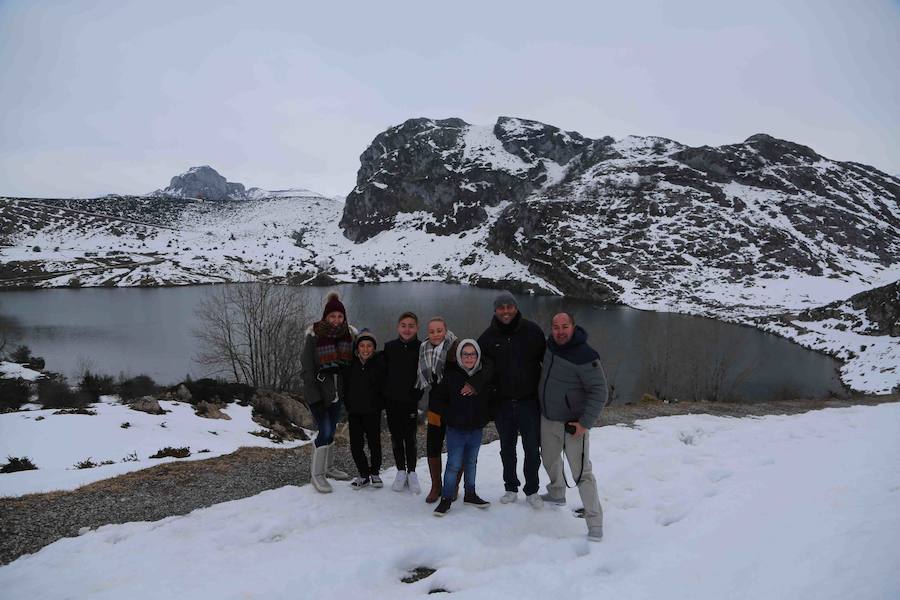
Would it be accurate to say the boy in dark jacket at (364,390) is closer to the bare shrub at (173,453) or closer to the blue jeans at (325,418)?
the blue jeans at (325,418)

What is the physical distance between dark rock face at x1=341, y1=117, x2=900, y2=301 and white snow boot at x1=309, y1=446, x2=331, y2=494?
68541mm

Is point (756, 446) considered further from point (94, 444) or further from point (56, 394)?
point (56, 394)

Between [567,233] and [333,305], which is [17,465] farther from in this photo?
[567,233]

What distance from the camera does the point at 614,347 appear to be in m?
36.1

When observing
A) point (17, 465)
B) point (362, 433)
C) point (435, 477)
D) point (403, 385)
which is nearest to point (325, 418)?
point (362, 433)

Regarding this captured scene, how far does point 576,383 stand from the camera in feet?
16.4

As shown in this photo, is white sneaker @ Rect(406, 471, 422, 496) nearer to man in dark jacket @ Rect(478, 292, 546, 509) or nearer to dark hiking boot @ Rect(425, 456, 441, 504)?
dark hiking boot @ Rect(425, 456, 441, 504)

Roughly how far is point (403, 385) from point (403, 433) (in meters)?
0.83

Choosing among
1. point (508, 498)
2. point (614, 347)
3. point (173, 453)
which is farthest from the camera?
point (614, 347)

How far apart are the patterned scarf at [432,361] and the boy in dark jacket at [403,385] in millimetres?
191

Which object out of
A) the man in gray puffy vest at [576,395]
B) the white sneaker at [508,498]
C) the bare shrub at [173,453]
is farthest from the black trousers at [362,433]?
the bare shrub at [173,453]

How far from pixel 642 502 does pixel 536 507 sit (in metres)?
1.50

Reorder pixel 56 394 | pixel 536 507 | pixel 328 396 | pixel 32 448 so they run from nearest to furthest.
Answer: pixel 536 507 → pixel 328 396 → pixel 32 448 → pixel 56 394

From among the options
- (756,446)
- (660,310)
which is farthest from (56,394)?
(660,310)
